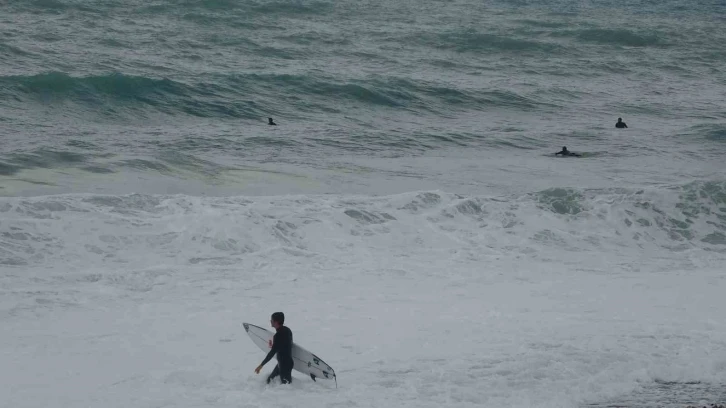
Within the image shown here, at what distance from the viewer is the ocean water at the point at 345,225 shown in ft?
33.2

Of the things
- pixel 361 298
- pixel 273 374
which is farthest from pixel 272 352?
pixel 361 298

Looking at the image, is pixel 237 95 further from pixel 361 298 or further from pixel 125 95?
pixel 361 298

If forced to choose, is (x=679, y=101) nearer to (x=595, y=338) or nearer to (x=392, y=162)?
(x=392, y=162)

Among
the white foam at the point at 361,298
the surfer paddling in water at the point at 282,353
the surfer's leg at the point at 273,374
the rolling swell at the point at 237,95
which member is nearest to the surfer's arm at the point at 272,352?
the surfer paddling in water at the point at 282,353

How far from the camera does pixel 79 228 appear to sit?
14062 millimetres

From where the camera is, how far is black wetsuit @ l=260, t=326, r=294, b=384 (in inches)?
378

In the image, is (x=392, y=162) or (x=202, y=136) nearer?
(x=392, y=162)

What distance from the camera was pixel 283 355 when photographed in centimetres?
960

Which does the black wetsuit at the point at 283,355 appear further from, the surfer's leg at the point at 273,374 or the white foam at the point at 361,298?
the white foam at the point at 361,298

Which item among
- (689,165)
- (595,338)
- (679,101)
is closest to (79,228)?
(595,338)

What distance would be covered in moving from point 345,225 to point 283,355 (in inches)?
234

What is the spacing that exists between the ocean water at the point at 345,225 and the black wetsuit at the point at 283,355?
13 centimetres

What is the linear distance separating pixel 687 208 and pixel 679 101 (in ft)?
48.4

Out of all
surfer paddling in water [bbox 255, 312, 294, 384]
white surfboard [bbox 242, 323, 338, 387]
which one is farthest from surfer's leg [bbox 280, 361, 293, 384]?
white surfboard [bbox 242, 323, 338, 387]
